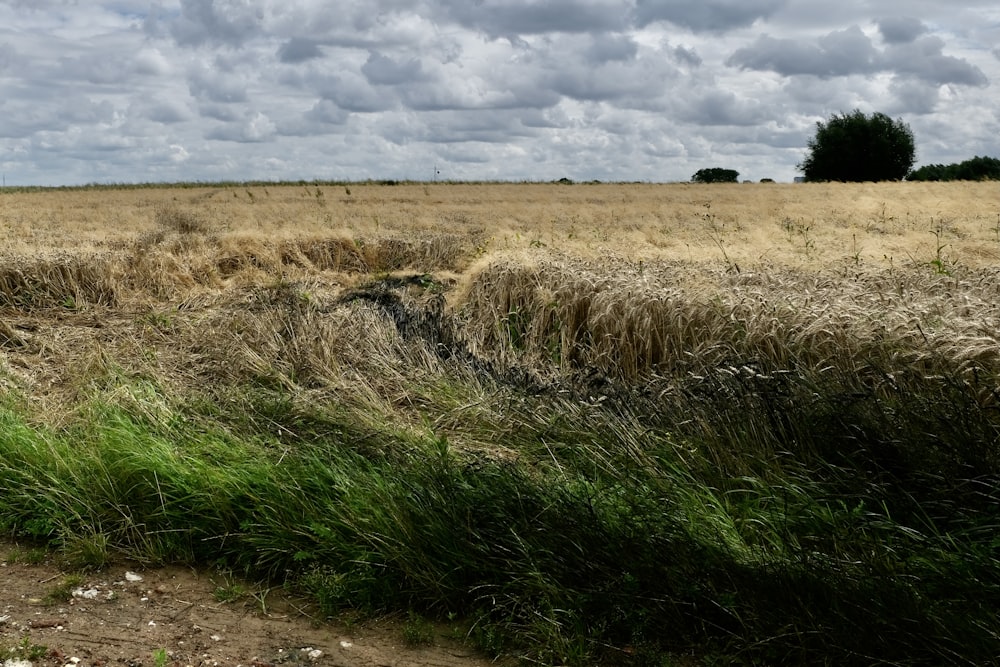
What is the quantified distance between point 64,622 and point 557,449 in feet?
10.7

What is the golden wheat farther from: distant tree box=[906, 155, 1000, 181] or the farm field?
distant tree box=[906, 155, 1000, 181]

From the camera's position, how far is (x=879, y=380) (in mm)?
6402

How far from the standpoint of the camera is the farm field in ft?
14.2

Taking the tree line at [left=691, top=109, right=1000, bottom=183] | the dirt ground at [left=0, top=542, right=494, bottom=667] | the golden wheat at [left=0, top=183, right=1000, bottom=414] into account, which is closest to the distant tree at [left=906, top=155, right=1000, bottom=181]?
the tree line at [left=691, top=109, right=1000, bottom=183]

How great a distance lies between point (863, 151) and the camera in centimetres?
6606

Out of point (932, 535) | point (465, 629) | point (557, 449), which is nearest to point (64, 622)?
point (465, 629)

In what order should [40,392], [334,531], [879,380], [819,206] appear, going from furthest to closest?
1. [819,206]
2. [40,392]
3. [879,380]
4. [334,531]

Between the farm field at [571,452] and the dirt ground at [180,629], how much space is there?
0.17 m

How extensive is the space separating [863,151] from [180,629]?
6936cm

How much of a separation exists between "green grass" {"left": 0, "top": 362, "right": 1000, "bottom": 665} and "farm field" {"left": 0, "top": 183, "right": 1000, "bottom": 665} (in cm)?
2

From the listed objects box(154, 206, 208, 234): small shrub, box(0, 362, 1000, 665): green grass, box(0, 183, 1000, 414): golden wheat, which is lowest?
box(0, 362, 1000, 665): green grass

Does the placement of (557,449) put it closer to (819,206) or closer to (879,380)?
(879,380)

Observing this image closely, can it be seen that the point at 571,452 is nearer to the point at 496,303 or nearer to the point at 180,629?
the point at 180,629

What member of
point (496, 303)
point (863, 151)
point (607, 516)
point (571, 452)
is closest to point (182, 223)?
point (496, 303)
